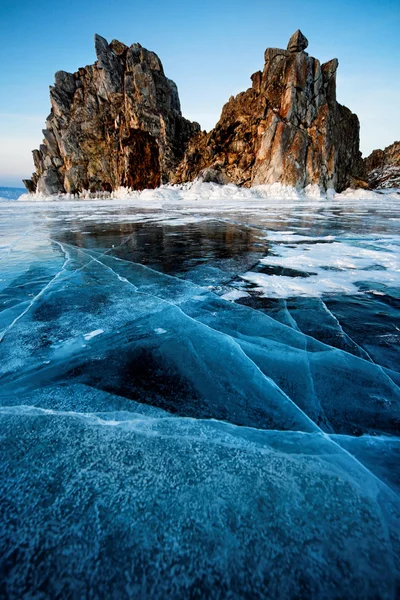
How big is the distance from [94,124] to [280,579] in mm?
56697

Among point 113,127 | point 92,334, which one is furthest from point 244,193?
point 92,334

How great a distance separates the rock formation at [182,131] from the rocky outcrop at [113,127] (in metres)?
0.15

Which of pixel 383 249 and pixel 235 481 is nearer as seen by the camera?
pixel 235 481

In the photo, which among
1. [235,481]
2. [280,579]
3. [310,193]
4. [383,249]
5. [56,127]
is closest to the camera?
[280,579]

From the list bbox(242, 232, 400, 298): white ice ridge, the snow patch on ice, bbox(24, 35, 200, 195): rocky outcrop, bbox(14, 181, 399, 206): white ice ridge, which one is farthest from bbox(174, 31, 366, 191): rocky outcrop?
the snow patch on ice

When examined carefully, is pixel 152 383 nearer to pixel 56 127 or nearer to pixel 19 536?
Answer: pixel 19 536

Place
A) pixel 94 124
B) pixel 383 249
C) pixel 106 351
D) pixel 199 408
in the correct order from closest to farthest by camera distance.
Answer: pixel 199 408 → pixel 106 351 → pixel 383 249 → pixel 94 124

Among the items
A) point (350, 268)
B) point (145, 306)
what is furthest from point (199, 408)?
point (350, 268)

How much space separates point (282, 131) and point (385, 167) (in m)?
39.2

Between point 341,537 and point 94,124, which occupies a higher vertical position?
point 94,124

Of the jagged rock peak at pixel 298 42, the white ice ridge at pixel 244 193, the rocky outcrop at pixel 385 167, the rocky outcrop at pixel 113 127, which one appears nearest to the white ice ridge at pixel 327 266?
the white ice ridge at pixel 244 193

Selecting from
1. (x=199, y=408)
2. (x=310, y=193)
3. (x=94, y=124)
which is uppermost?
(x=94, y=124)

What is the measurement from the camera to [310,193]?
30000mm

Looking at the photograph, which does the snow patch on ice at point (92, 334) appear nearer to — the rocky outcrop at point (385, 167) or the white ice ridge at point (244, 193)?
the white ice ridge at point (244, 193)
